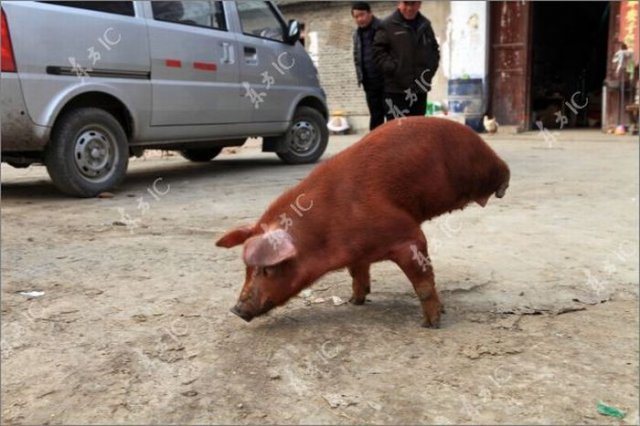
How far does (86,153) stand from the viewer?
18.1ft

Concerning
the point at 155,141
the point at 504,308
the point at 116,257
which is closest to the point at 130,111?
the point at 155,141

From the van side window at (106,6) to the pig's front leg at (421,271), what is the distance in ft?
13.0

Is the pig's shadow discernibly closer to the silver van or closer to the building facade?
the silver van

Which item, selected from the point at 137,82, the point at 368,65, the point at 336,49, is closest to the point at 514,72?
the point at 336,49

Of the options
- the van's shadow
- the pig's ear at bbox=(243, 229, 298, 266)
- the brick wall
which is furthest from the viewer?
the brick wall

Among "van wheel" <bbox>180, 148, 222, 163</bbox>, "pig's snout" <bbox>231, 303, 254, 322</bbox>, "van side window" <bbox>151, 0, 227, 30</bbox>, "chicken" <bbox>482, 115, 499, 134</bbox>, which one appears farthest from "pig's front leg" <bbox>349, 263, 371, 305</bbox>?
"chicken" <bbox>482, 115, 499, 134</bbox>

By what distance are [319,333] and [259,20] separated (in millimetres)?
5331

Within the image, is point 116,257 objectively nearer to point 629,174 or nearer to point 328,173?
point 328,173

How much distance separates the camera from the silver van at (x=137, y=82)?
195 inches

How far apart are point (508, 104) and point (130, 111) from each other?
9427 mm

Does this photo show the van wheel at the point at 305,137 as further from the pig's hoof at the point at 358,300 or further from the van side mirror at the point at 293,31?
the pig's hoof at the point at 358,300

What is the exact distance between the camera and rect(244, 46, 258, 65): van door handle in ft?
22.7

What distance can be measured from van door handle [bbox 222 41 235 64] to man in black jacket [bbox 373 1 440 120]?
1.80 m

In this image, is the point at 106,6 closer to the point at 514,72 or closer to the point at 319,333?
the point at 319,333
